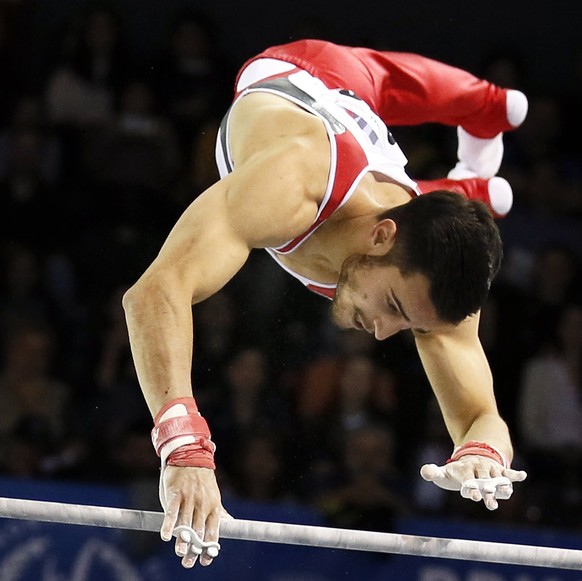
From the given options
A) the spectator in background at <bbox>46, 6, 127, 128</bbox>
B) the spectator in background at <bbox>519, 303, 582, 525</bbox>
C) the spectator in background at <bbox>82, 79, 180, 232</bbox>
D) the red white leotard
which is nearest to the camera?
the red white leotard

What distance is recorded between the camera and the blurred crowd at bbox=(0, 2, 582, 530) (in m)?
4.36

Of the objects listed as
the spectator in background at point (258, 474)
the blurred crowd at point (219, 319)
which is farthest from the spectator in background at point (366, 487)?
the spectator in background at point (258, 474)

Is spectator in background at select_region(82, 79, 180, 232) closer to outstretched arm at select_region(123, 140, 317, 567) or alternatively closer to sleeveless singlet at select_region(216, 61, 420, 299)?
sleeveless singlet at select_region(216, 61, 420, 299)

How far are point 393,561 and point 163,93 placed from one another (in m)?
2.26

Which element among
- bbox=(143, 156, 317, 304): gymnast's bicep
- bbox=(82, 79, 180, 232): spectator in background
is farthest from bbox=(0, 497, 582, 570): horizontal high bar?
bbox=(82, 79, 180, 232): spectator in background

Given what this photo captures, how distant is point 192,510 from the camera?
2178mm

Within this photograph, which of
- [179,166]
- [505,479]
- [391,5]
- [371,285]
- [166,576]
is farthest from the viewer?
[391,5]

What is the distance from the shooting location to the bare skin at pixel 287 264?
2352mm

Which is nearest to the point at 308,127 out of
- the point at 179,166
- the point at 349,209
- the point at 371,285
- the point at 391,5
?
the point at 349,209

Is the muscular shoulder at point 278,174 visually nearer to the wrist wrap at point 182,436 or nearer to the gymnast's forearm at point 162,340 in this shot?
the gymnast's forearm at point 162,340

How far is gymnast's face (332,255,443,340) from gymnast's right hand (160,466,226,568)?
0.61 meters

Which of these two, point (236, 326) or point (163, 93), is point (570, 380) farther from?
point (163, 93)

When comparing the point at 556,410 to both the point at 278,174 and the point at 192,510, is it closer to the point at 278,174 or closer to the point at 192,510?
the point at 278,174

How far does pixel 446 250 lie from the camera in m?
2.54
